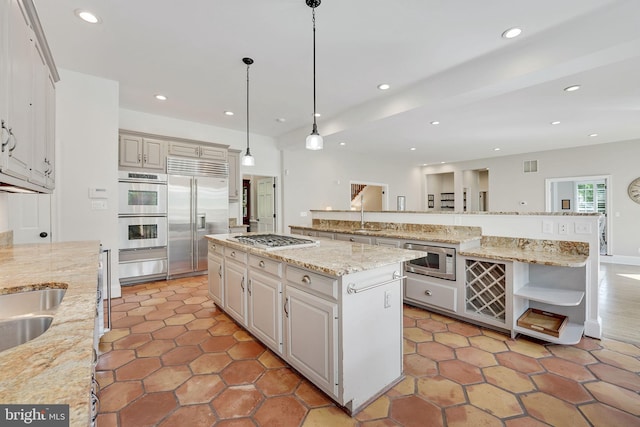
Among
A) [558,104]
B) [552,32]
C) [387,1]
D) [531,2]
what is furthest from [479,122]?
[387,1]

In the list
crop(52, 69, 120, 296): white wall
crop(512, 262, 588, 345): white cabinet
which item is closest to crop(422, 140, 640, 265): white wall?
crop(512, 262, 588, 345): white cabinet

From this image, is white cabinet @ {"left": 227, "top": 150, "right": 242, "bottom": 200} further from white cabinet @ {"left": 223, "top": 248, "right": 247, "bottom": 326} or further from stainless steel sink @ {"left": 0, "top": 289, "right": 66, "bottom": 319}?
stainless steel sink @ {"left": 0, "top": 289, "right": 66, "bottom": 319}

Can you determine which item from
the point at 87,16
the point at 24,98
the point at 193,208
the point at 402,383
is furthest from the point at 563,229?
the point at 193,208

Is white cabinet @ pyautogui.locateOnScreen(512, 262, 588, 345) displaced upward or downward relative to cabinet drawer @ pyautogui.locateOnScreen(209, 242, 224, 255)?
downward

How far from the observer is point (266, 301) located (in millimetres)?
2172

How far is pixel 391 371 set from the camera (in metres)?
1.89

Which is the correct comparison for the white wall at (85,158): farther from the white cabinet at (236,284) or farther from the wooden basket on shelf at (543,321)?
the wooden basket on shelf at (543,321)

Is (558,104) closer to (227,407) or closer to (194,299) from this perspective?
(227,407)

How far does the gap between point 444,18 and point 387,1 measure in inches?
21.4

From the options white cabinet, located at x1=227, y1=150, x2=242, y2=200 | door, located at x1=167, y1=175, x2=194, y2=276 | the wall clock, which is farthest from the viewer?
the wall clock

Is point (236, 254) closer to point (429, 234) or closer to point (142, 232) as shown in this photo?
point (429, 234)

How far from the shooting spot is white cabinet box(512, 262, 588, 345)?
2.40 m

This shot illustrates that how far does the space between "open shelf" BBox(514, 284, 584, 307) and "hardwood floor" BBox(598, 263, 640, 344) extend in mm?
542

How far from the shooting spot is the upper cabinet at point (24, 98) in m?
1.24
